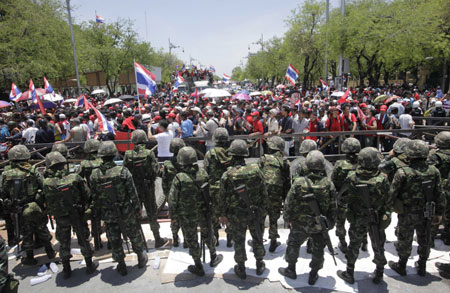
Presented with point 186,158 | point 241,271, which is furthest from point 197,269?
point 186,158

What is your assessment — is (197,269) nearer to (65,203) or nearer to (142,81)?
(65,203)

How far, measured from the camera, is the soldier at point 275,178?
516 cm

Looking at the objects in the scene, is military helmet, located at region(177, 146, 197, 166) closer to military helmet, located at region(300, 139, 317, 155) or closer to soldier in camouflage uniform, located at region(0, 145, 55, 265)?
military helmet, located at region(300, 139, 317, 155)

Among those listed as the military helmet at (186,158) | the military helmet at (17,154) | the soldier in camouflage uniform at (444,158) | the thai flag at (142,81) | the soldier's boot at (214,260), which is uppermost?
the thai flag at (142,81)

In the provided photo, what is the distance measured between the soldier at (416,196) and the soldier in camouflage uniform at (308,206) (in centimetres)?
97

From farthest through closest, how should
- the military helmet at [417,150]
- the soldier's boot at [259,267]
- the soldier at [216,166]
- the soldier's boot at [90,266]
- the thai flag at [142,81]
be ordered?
the thai flag at [142,81]
the soldier at [216,166]
the soldier's boot at [90,266]
the soldier's boot at [259,267]
the military helmet at [417,150]

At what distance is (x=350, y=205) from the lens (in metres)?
4.27

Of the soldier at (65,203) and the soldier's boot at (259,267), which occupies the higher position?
the soldier at (65,203)

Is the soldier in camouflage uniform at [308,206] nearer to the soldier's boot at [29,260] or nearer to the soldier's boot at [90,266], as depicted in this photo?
the soldier's boot at [90,266]

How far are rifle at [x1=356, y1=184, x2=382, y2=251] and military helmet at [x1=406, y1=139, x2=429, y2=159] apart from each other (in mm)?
907

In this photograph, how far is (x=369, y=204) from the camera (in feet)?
13.3

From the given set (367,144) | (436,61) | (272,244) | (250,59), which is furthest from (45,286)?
(250,59)

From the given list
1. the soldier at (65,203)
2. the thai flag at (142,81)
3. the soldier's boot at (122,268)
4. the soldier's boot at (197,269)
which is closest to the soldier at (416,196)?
the soldier's boot at (197,269)

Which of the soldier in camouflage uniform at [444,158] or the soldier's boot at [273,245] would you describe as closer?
the soldier in camouflage uniform at [444,158]
